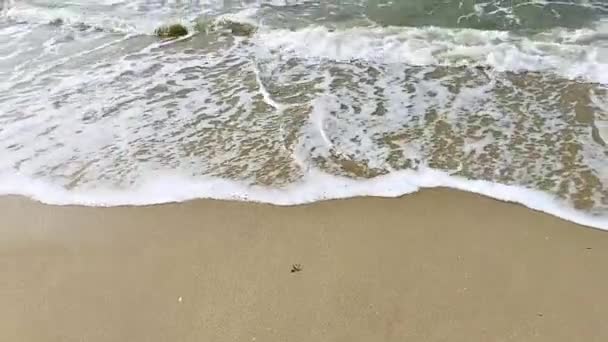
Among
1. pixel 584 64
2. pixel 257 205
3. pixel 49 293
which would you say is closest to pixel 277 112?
pixel 257 205

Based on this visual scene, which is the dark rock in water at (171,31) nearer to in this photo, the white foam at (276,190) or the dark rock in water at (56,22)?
the dark rock in water at (56,22)

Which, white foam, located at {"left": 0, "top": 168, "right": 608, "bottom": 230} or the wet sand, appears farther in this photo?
white foam, located at {"left": 0, "top": 168, "right": 608, "bottom": 230}

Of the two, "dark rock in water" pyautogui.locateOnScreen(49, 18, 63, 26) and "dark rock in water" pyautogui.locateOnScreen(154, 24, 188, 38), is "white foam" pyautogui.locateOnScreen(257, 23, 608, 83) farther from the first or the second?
"dark rock in water" pyautogui.locateOnScreen(49, 18, 63, 26)

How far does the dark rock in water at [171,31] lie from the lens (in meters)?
6.51

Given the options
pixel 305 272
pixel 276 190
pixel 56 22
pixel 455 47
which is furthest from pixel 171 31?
pixel 305 272

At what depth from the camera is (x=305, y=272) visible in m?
3.09

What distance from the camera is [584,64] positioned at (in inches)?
209

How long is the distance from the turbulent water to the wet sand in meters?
0.20

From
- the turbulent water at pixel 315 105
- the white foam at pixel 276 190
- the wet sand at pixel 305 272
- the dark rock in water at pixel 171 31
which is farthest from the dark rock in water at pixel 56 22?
the wet sand at pixel 305 272

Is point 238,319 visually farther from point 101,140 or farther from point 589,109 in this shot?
point 589,109

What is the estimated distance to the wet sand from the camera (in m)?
2.79

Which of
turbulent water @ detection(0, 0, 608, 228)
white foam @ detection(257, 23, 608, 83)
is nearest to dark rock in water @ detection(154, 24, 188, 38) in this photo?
turbulent water @ detection(0, 0, 608, 228)

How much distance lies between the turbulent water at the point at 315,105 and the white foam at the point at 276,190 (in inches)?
0.5

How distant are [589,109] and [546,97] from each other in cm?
35
